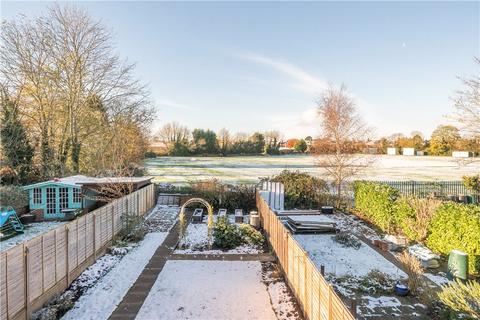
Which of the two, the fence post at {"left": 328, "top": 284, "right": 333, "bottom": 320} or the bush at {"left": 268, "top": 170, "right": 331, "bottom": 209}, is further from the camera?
the bush at {"left": 268, "top": 170, "right": 331, "bottom": 209}

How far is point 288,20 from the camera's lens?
50.3 ft

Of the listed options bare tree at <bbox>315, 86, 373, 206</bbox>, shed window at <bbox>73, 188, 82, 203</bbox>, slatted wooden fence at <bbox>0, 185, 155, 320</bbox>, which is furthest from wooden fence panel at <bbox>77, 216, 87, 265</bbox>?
bare tree at <bbox>315, 86, 373, 206</bbox>

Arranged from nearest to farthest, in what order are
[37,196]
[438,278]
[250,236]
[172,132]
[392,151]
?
[438,278] < [250,236] < [37,196] < [172,132] < [392,151]

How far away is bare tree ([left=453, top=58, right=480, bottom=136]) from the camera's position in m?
12.9

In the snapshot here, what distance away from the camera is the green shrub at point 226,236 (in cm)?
1012

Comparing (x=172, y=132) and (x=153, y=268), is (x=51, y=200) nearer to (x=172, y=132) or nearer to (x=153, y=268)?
(x=153, y=268)

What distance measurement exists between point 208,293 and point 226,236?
3.46 meters

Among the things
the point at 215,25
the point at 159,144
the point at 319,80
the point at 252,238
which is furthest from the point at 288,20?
the point at 159,144

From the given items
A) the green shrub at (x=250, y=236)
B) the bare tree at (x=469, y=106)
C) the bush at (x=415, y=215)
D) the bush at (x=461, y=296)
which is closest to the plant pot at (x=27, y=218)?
the green shrub at (x=250, y=236)

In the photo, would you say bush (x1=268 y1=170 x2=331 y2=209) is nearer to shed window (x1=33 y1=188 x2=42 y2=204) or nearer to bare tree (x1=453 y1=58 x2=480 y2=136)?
bare tree (x1=453 y1=58 x2=480 y2=136)

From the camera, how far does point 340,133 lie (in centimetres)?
1748

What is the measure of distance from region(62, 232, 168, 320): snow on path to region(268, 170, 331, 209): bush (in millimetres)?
9479

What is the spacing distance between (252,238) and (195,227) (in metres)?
3.48

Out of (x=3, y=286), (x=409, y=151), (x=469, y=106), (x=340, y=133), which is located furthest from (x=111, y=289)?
(x=409, y=151)
